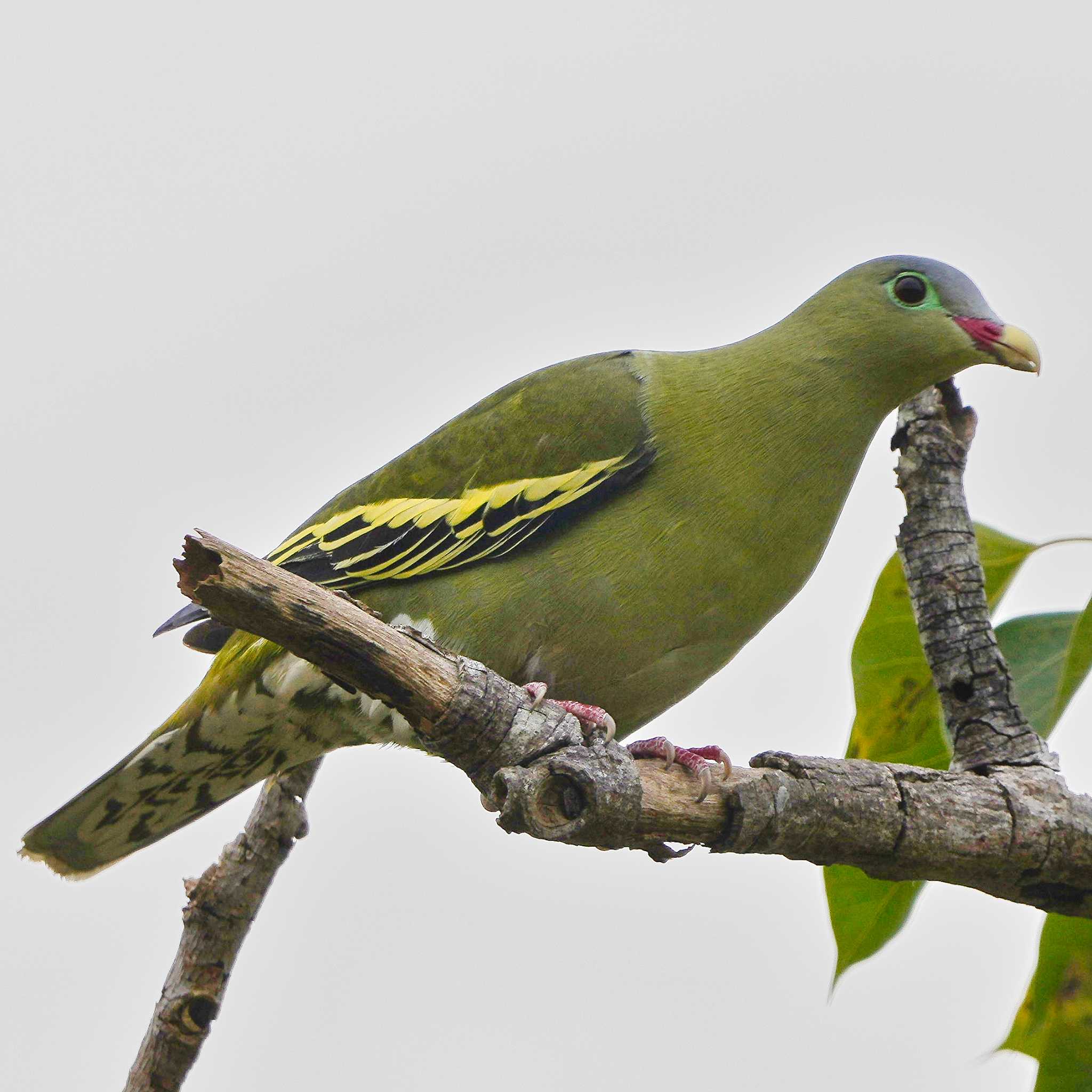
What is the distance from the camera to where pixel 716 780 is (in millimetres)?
3150

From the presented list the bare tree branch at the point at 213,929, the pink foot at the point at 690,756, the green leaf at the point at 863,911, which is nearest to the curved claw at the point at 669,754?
the pink foot at the point at 690,756

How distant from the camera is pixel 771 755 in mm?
3283

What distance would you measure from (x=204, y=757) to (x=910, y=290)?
8.71 ft

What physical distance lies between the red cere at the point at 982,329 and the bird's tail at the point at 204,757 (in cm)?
219

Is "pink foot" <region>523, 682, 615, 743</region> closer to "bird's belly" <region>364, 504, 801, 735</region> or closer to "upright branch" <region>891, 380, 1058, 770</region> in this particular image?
"bird's belly" <region>364, 504, 801, 735</region>

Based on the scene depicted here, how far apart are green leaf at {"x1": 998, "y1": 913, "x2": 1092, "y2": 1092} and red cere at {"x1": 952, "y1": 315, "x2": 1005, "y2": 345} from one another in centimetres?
170

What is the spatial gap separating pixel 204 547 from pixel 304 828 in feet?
6.27

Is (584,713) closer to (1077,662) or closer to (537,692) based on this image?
(537,692)

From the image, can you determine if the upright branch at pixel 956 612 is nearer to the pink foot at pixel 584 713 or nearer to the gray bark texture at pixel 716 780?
the gray bark texture at pixel 716 780

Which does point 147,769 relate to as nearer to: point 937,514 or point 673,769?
point 673,769

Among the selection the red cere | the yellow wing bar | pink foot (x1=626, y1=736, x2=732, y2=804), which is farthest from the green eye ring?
pink foot (x1=626, y1=736, x2=732, y2=804)

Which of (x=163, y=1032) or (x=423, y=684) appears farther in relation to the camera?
(x=163, y=1032)

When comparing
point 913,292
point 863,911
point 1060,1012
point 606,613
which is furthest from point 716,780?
point 913,292

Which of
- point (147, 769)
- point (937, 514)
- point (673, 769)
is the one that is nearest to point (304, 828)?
point (147, 769)
